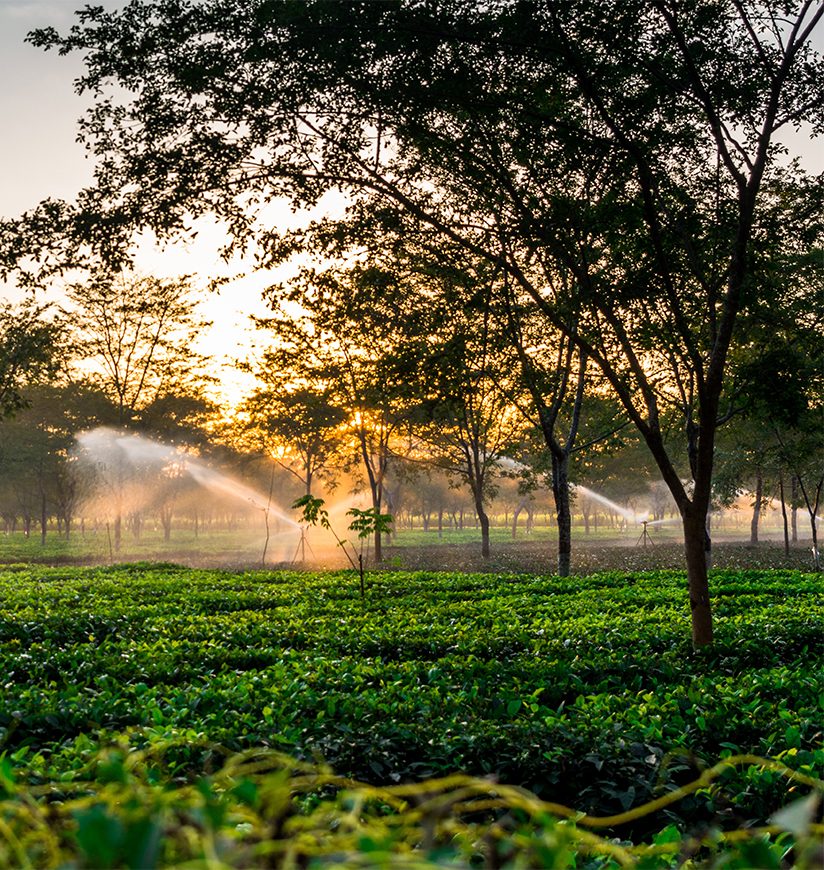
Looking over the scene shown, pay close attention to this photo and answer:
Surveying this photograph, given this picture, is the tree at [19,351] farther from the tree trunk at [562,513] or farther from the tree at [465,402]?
the tree trunk at [562,513]

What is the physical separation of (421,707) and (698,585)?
14.8 ft

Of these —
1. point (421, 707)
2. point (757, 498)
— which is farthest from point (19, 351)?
point (757, 498)

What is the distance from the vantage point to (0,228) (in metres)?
9.62

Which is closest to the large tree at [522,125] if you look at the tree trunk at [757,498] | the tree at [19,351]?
the tree at [19,351]

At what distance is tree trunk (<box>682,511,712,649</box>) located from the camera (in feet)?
31.6

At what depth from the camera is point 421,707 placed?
693 cm

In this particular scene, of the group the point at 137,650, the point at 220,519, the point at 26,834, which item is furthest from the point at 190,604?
the point at 220,519

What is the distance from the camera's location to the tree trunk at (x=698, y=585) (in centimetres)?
962

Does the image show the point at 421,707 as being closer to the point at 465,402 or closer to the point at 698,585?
the point at 698,585

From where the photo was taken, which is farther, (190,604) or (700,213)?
(190,604)

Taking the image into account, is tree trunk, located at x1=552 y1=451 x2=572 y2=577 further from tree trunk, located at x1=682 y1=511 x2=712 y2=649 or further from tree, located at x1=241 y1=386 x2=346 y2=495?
tree, located at x1=241 y1=386 x2=346 y2=495

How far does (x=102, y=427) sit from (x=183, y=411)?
4.62m

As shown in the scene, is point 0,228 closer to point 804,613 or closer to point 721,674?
point 721,674

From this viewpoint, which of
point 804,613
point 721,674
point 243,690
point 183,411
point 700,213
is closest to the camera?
point 243,690
